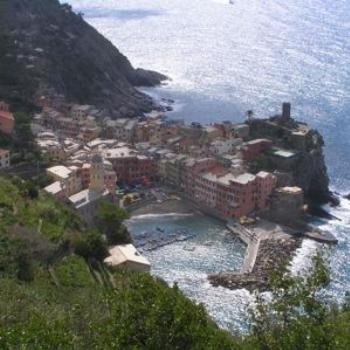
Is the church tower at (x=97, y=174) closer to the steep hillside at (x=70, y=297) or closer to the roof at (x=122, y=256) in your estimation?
the steep hillside at (x=70, y=297)

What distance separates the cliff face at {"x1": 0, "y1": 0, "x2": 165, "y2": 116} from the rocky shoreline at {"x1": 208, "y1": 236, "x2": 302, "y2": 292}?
2863 centimetres

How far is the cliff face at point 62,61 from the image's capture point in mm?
67875

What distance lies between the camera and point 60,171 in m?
47.2

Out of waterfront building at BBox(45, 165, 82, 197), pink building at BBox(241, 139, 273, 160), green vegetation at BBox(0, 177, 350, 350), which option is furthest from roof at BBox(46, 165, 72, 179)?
green vegetation at BBox(0, 177, 350, 350)

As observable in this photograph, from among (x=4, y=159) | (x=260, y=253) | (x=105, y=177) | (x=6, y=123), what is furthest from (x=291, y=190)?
(x=6, y=123)

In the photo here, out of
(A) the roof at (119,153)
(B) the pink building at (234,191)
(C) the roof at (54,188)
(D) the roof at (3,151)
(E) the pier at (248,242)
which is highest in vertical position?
(D) the roof at (3,151)

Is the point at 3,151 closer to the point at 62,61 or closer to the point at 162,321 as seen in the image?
the point at 62,61

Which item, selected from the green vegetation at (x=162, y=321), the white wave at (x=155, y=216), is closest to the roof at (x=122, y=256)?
the white wave at (x=155, y=216)

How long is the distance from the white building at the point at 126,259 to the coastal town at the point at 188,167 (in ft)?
18.3

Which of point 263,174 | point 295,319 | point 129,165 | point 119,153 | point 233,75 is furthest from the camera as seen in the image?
point 233,75

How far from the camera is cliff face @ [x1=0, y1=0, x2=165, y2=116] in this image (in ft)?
223

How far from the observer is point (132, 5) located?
148m

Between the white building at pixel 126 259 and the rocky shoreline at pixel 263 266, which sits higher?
the white building at pixel 126 259

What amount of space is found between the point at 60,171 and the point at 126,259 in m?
14.1
